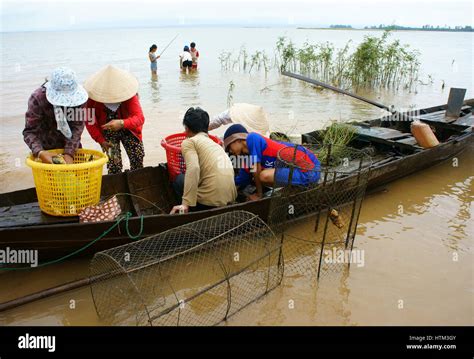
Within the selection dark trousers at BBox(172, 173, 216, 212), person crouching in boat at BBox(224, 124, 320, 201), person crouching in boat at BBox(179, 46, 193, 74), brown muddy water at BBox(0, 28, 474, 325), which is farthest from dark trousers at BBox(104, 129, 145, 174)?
person crouching in boat at BBox(179, 46, 193, 74)

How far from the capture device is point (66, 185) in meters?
3.25

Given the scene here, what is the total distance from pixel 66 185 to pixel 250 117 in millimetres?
2000

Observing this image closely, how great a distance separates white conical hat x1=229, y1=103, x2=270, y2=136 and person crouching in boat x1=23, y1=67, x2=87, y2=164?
1559mm

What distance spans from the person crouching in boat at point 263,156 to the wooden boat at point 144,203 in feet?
0.96

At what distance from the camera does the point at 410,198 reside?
560 cm

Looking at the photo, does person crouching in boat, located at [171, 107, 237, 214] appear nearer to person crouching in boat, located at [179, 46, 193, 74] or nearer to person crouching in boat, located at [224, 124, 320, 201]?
person crouching in boat, located at [224, 124, 320, 201]

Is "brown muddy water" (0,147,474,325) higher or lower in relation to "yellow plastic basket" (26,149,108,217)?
lower

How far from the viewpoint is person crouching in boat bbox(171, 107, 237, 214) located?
365cm

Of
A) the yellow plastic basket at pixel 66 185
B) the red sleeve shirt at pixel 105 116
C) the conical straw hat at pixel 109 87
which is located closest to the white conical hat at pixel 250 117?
the red sleeve shirt at pixel 105 116

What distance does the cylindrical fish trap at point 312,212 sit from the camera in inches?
154

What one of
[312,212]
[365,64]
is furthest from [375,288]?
[365,64]

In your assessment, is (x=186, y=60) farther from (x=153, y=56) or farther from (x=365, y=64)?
(x=365, y=64)
